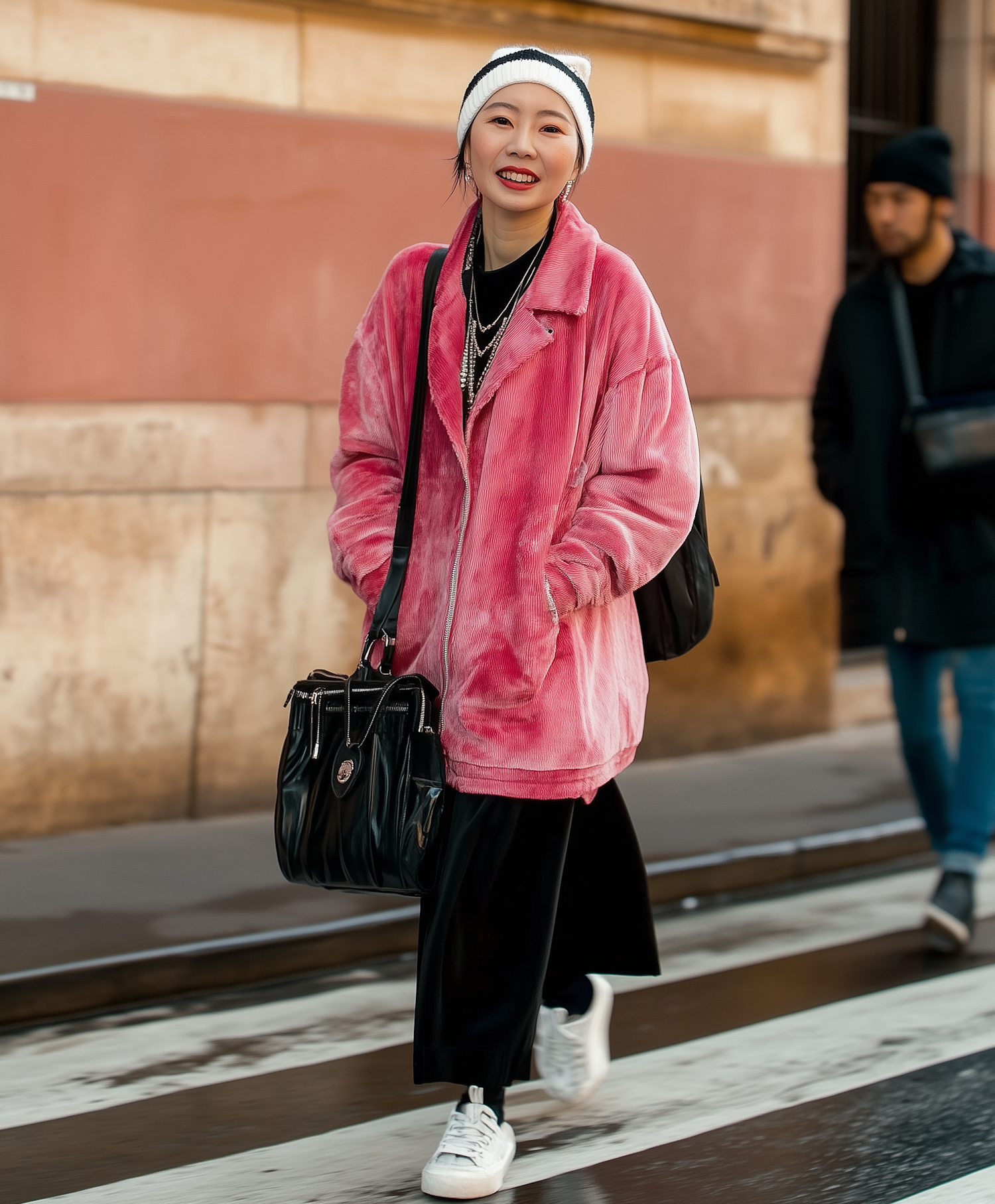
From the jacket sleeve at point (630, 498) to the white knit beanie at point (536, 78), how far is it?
19.0 inches

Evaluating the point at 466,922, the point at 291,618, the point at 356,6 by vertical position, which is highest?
the point at 356,6

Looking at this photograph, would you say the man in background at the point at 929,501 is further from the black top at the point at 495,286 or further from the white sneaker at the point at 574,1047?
the black top at the point at 495,286

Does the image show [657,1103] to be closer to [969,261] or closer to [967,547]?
[967,547]

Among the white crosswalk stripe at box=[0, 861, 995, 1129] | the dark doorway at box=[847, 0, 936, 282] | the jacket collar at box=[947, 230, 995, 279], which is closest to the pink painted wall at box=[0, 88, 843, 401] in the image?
the dark doorway at box=[847, 0, 936, 282]

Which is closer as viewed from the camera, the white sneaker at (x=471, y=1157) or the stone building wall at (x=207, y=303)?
the white sneaker at (x=471, y=1157)

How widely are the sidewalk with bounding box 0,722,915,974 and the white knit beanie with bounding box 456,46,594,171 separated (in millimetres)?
2453

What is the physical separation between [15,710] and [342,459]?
294 cm

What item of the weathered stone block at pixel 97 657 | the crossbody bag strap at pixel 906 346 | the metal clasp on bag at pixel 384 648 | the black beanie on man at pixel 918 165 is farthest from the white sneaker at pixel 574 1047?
the weathered stone block at pixel 97 657

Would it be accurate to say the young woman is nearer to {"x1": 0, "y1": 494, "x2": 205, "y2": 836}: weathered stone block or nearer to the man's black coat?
the man's black coat

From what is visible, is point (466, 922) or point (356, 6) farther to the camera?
point (356, 6)

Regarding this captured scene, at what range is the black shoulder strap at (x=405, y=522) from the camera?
139 inches

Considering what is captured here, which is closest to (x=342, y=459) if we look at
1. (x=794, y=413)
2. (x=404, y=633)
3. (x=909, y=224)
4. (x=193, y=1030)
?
(x=404, y=633)

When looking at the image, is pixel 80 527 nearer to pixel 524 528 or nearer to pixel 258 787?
pixel 258 787

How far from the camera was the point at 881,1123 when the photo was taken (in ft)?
12.8
